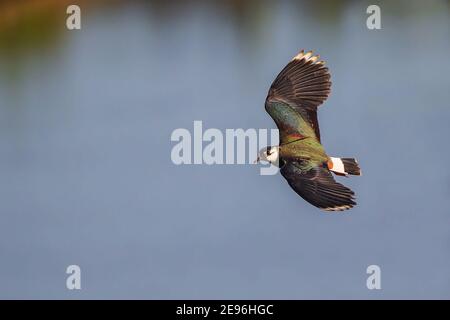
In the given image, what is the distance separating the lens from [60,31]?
16.3ft

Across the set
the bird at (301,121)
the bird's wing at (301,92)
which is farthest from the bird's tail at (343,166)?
the bird's wing at (301,92)

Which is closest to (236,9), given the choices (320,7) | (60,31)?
(320,7)

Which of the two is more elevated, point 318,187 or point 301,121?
point 301,121

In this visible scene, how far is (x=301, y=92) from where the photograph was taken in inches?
152

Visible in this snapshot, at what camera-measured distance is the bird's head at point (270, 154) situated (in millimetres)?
3794

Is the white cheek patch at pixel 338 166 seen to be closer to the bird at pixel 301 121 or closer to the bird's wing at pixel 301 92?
the bird at pixel 301 121

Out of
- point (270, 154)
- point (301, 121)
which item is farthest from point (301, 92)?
point (270, 154)

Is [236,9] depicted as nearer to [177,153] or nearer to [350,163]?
[177,153]

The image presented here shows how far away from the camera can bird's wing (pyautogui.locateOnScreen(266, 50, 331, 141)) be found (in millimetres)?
3861

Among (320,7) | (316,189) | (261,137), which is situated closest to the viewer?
(316,189)

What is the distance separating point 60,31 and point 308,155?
164 cm

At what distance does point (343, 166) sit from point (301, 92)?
0.30 metres

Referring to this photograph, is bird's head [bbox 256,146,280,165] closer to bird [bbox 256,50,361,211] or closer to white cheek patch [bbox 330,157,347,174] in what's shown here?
bird [bbox 256,50,361,211]

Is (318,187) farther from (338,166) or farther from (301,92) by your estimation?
(301,92)
